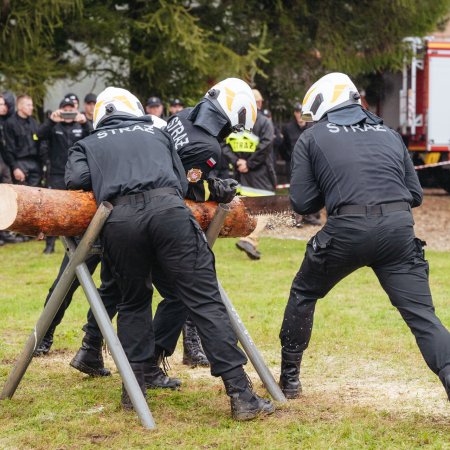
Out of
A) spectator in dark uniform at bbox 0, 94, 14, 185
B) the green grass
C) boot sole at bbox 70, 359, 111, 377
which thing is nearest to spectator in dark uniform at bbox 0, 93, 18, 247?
spectator in dark uniform at bbox 0, 94, 14, 185

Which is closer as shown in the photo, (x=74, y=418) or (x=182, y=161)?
(x=74, y=418)

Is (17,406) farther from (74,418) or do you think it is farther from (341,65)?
(341,65)

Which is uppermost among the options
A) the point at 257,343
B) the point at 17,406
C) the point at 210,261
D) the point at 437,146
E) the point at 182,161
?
the point at 182,161

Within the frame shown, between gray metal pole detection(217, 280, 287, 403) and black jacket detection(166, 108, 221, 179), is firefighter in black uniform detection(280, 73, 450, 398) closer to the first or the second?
gray metal pole detection(217, 280, 287, 403)

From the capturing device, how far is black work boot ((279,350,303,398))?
20.2 ft

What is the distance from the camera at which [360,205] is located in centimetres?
547

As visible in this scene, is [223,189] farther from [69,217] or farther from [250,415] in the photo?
[250,415]

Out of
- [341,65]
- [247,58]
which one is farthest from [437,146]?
[247,58]

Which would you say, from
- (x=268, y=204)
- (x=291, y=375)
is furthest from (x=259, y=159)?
(x=291, y=375)

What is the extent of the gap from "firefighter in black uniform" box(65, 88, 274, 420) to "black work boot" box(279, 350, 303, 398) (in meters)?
0.53

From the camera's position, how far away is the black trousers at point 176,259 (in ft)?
17.7

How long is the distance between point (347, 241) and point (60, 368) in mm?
2537

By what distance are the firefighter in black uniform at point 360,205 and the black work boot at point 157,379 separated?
105 cm

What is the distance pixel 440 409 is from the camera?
576cm
